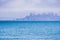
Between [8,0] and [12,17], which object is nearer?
[8,0]

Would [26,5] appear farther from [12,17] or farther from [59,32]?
[59,32]

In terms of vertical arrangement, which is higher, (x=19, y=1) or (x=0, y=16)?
(x=19, y=1)

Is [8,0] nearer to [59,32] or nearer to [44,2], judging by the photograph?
[44,2]

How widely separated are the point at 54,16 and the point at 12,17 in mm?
692

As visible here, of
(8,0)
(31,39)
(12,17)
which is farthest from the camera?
(12,17)

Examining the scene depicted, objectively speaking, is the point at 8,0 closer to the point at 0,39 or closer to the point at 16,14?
the point at 16,14

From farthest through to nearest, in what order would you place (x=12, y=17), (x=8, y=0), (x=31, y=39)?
(x=12, y=17), (x=8, y=0), (x=31, y=39)

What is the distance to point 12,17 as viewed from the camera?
86.4 inches

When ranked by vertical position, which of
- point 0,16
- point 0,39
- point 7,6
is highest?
point 7,6

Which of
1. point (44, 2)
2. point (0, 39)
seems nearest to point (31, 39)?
point (0, 39)

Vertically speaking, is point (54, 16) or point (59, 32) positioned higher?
point (54, 16)

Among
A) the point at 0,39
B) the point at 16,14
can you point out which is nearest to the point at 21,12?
the point at 16,14

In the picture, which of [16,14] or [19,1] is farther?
[16,14]

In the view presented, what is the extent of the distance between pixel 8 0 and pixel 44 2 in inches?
21.9
